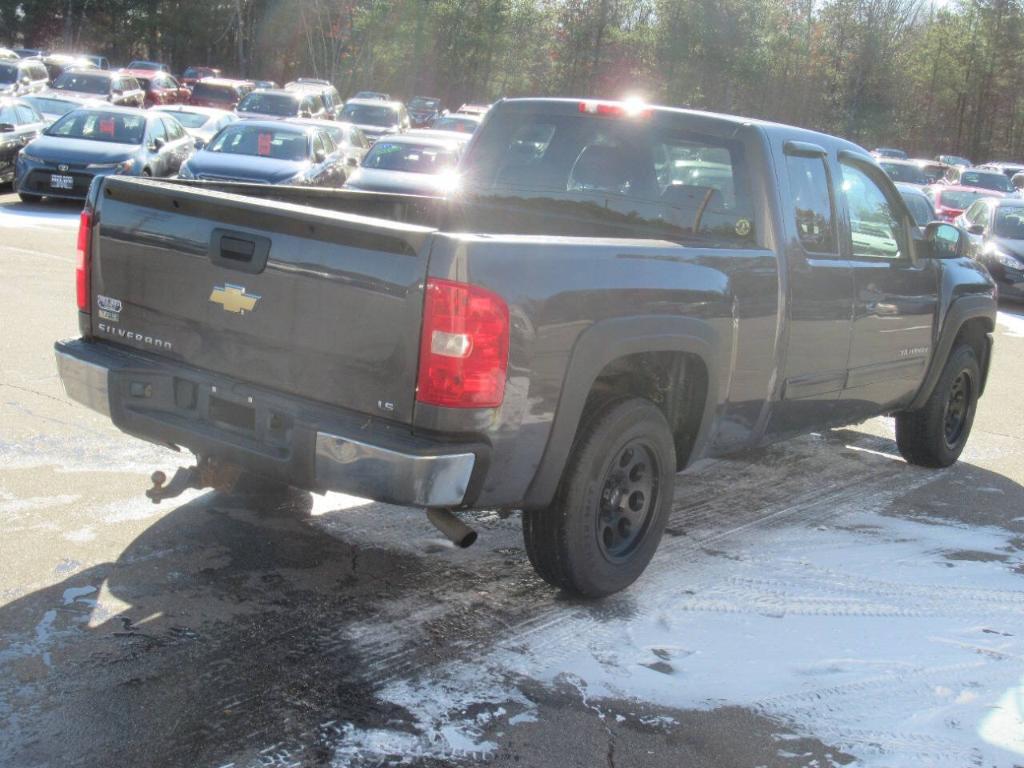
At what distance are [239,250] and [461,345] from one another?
948 mm

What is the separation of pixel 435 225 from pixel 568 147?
84 centimetres

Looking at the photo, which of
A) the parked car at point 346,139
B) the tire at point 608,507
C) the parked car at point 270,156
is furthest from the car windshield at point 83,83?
the tire at point 608,507

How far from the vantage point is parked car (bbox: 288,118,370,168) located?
1975 cm

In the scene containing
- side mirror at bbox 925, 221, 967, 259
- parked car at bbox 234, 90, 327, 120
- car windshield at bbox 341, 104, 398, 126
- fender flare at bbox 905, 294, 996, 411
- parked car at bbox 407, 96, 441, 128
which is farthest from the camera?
parked car at bbox 407, 96, 441, 128

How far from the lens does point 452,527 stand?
419 centimetres

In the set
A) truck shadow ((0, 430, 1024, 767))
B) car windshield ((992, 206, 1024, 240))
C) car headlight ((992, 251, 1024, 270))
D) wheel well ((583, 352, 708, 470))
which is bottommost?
truck shadow ((0, 430, 1024, 767))

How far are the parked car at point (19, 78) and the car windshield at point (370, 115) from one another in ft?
24.8

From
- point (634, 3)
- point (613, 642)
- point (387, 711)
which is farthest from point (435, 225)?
point (634, 3)

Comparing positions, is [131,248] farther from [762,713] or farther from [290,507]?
[762,713]

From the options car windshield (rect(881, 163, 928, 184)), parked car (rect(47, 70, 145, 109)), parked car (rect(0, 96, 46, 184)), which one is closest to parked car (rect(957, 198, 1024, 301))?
car windshield (rect(881, 163, 928, 184))

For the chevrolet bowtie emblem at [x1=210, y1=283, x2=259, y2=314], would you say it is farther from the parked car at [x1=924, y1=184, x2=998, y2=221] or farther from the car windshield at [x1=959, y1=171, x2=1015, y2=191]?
the car windshield at [x1=959, y1=171, x2=1015, y2=191]

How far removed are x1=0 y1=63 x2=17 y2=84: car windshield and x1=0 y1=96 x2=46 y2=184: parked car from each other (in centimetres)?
971

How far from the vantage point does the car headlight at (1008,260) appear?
687 inches

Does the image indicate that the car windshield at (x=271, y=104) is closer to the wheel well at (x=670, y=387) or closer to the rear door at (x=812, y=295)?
the rear door at (x=812, y=295)
